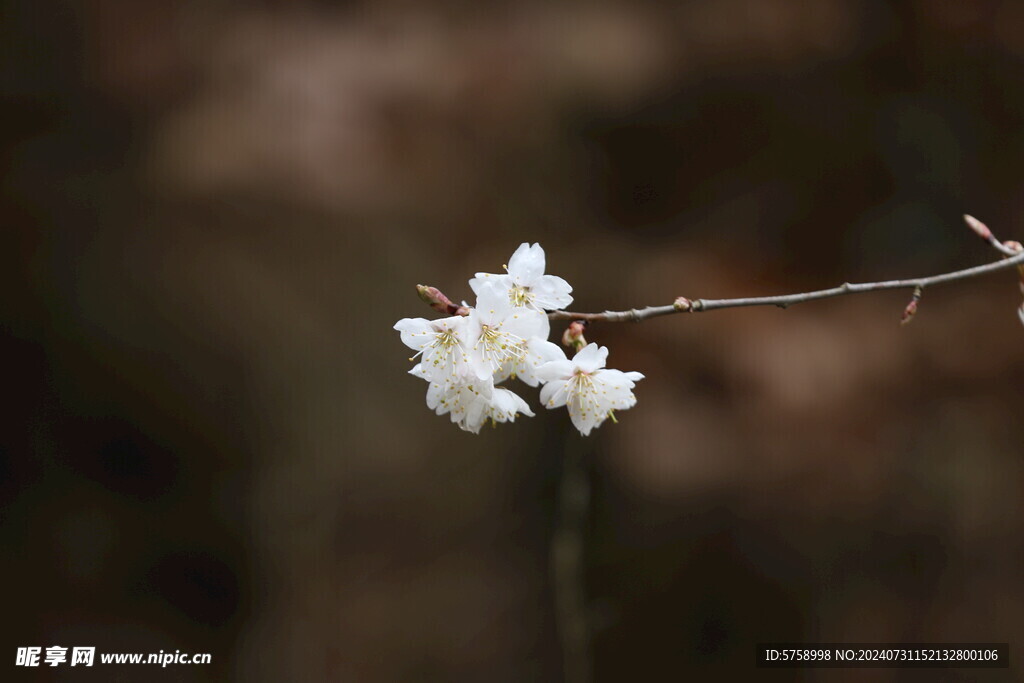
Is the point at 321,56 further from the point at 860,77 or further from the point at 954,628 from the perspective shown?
the point at 954,628

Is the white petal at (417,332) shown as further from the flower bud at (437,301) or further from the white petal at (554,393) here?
the white petal at (554,393)

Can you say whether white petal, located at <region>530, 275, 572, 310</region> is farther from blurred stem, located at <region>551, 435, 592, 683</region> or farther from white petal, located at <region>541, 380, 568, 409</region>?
blurred stem, located at <region>551, 435, 592, 683</region>

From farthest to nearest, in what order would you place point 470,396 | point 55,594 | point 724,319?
point 724,319 → point 55,594 → point 470,396

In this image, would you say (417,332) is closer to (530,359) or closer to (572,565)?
(530,359)

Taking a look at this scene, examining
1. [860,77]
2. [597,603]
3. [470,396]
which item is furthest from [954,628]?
[470,396]

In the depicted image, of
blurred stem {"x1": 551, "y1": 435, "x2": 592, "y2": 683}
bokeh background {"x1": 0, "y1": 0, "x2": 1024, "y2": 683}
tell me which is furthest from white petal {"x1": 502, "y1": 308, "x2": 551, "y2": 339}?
blurred stem {"x1": 551, "y1": 435, "x2": 592, "y2": 683}

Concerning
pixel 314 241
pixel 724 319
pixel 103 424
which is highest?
pixel 314 241

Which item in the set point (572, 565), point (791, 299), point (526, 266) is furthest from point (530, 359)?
point (572, 565)
